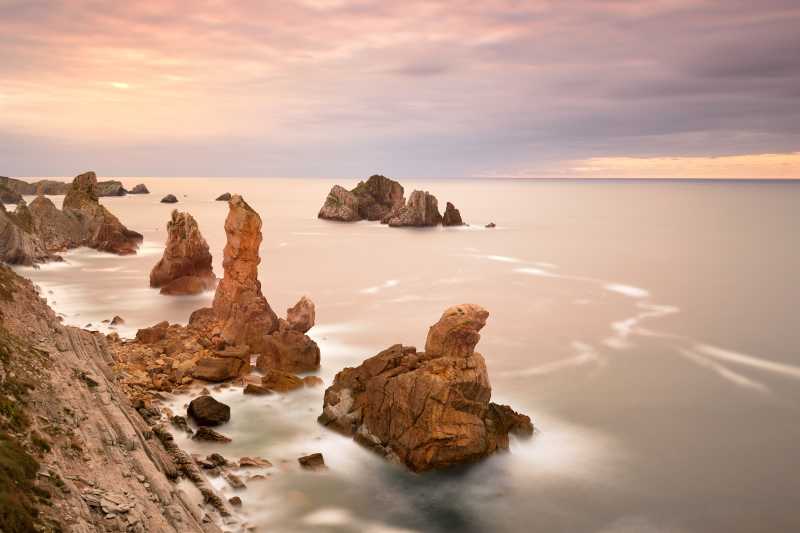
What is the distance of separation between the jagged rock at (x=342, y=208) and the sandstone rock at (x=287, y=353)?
4071 inches

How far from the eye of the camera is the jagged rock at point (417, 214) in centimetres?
12106

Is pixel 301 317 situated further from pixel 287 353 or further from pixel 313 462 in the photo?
pixel 313 462

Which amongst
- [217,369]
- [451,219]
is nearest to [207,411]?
[217,369]

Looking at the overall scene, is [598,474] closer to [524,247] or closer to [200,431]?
[200,431]

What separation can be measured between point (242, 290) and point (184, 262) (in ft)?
53.7

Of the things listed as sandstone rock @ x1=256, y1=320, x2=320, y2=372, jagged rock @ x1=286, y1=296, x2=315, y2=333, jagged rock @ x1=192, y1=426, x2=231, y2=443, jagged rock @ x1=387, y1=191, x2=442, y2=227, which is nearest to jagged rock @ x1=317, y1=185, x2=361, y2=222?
jagged rock @ x1=387, y1=191, x2=442, y2=227

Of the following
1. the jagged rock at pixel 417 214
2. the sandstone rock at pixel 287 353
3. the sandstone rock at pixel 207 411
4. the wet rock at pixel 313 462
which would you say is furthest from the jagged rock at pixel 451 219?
the wet rock at pixel 313 462

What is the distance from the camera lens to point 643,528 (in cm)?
1984

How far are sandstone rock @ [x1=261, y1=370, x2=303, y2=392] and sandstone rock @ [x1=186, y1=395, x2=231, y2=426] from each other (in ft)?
A: 11.3

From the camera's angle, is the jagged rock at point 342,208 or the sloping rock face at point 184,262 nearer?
the sloping rock face at point 184,262

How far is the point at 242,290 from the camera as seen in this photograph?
34125 mm

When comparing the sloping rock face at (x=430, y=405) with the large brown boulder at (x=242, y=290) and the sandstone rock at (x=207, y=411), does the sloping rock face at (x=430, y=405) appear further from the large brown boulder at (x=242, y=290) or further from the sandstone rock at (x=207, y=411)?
the large brown boulder at (x=242, y=290)

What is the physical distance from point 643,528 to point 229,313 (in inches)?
908

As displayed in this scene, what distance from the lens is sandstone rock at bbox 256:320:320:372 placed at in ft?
98.7
